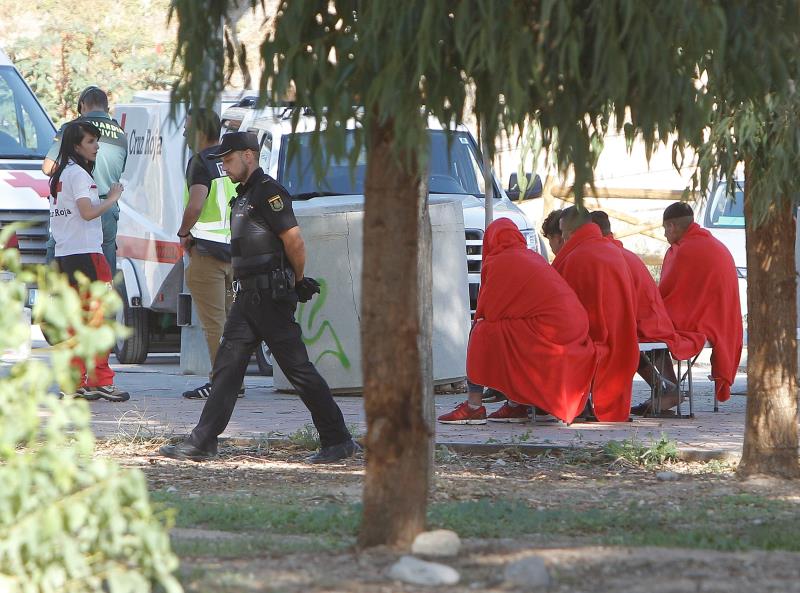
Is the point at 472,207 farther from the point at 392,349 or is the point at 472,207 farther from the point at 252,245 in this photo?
the point at 392,349

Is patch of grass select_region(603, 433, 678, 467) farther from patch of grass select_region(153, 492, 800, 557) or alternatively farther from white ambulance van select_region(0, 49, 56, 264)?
white ambulance van select_region(0, 49, 56, 264)

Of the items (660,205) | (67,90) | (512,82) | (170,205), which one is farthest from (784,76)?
(67,90)

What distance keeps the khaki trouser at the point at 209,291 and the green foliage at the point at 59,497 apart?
688 centimetres

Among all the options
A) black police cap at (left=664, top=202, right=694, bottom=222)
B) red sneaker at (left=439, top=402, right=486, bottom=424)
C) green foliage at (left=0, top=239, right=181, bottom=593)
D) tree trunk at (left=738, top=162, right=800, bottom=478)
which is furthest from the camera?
black police cap at (left=664, top=202, right=694, bottom=222)

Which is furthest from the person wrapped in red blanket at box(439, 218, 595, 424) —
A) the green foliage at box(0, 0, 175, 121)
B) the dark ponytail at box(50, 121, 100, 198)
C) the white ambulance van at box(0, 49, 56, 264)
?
the green foliage at box(0, 0, 175, 121)

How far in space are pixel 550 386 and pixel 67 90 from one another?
1985 cm

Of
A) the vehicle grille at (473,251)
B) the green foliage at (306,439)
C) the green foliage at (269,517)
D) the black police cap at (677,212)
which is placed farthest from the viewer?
the vehicle grille at (473,251)

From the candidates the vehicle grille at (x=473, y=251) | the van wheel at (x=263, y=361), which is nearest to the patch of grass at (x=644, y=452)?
the vehicle grille at (x=473, y=251)

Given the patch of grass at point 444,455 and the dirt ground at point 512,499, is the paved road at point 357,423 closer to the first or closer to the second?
the patch of grass at point 444,455

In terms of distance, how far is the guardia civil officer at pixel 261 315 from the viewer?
8.01 m

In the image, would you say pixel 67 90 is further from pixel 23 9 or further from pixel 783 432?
pixel 783 432

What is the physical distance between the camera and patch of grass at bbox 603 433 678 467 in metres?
8.08

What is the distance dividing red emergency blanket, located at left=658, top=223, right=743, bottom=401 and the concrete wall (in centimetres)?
163

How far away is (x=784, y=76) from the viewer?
5.32 metres
